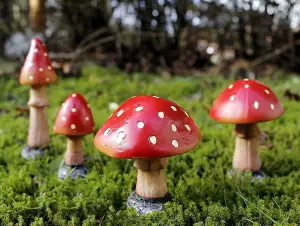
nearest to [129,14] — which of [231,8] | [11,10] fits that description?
[231,8]

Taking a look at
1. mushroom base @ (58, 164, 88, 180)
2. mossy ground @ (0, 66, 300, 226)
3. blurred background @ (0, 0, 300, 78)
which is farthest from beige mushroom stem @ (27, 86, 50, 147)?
blurred background @ (0, 0, 300, 78)

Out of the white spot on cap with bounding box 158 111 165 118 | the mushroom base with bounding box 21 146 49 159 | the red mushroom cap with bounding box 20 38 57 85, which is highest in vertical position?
the red mushroom cap with bounding box 20 38 57 85

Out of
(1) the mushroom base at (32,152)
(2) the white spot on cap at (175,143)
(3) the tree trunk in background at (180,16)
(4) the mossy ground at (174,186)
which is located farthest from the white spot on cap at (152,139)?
(3) the tree trunk in background at (180,16)

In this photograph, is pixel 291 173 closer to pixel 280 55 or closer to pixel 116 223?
pixel 116 223

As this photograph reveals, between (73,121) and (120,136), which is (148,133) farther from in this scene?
(73,121)

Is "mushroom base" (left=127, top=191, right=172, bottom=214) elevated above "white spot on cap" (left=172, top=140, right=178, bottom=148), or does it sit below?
below

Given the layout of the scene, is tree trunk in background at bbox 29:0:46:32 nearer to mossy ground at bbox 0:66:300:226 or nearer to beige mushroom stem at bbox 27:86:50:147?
mossy ground at bbox 0:66:300:226

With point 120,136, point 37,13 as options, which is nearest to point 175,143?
point 120,136

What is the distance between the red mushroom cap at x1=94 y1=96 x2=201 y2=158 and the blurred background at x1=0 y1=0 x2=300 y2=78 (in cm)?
431

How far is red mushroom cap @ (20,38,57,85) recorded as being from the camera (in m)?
2.89

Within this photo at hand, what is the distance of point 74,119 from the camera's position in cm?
260

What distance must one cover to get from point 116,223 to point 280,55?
5.92 m

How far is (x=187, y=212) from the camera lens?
85.4 inches

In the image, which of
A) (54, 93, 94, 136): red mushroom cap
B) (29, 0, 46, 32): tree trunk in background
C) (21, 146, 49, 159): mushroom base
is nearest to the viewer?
(54, 93, 94, 136): red mushroom cap
